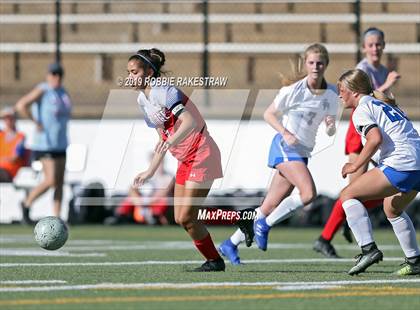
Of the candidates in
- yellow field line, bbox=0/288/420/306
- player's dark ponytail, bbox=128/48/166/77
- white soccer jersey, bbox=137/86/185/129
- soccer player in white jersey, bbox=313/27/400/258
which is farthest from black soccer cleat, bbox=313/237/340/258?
yellow field line, bbox=0/288/420/306

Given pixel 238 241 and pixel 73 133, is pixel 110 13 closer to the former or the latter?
pixel 73 133

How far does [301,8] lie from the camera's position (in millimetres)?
20391

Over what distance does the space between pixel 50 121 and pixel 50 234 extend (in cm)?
705

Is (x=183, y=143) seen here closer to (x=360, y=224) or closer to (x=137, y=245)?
(x=360, y=224)

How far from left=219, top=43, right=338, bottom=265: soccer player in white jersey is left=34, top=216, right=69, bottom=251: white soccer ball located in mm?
1402

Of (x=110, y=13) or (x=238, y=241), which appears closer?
(x=238, y=241)

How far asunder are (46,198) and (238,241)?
26.1 ft

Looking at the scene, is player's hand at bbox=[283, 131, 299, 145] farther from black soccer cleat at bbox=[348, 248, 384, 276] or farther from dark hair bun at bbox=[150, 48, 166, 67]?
black soccer cleat at bbox=[348, 248, 384, 276]

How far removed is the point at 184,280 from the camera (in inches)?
297

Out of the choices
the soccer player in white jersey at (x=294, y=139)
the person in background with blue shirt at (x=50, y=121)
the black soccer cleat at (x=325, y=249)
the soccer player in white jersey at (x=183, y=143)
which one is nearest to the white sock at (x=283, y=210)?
the soccer player in white jersey at (x=294, y=139)

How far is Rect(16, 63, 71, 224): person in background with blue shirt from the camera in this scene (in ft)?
49.6

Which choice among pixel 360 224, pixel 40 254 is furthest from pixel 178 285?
pixel 40 254

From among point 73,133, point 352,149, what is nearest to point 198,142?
point 352,149

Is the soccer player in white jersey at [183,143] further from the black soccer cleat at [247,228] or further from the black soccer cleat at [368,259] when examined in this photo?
the black soccer cleat at [368,259]
